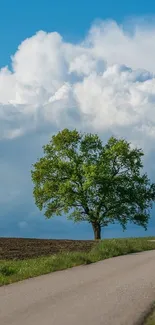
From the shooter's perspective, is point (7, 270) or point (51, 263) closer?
point (7, 270)

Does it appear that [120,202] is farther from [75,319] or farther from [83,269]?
[75,319]

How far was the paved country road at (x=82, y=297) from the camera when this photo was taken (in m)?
13.3

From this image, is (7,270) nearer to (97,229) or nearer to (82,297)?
(82,297)

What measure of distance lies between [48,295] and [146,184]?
45.5 m

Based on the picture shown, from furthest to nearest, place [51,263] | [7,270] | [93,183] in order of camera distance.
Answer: [93,183]
[51,263]
[7,270]

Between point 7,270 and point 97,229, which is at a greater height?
point 97,229

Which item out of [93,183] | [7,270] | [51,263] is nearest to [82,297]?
[7,270]

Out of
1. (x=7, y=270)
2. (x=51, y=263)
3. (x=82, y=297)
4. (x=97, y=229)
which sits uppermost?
(x=97, y=229)

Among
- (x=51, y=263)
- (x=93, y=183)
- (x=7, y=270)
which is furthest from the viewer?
(x=93, y=183)

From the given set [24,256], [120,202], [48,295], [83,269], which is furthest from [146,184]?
[48,295]

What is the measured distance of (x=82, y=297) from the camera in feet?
52.9

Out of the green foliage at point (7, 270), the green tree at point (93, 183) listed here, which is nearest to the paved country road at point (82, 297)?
the green foliage at point (7, 270)

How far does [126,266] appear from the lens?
2425cm

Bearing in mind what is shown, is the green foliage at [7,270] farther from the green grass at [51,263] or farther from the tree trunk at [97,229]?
the tree trunk at [97,229]
